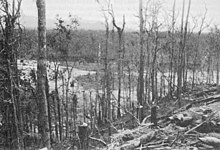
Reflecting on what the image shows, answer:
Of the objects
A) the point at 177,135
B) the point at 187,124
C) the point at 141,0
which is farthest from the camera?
the point at 141,0

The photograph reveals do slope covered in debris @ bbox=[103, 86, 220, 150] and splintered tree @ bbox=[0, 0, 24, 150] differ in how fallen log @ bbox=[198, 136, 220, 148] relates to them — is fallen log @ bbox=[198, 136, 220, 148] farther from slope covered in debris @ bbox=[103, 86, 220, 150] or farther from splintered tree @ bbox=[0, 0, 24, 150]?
splintered tree @ bbox=[0, 0, 24, 150]

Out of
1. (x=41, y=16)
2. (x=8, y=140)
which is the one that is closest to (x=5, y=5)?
(x=41, y=16)

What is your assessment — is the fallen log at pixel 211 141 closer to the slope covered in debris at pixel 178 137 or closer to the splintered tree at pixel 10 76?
the slope covered in debris at pixel 178 137

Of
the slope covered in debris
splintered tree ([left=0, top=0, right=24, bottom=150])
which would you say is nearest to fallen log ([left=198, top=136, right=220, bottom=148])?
the slope covered in debris

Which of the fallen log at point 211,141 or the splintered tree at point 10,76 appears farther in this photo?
the splintered tree at point 10,76

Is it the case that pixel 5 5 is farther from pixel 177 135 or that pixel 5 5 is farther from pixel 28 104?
pixel 28 104

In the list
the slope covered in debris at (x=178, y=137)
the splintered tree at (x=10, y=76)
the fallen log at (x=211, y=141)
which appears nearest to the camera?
the fallen log at (x=211, y=141)

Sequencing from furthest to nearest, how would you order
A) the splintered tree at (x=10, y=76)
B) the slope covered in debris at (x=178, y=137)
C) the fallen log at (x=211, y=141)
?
1. the splintered tree at (x=10, y=76)
2. the slope covered in debris at (x=178, y=137)
3. the fallen log at (x=211, y=141)

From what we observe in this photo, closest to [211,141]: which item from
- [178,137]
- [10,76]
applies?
[178,137]

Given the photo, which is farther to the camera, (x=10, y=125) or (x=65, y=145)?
(x=65, y=145)

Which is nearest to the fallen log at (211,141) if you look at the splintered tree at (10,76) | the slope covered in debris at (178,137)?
the slope covered in debris at (178,137)

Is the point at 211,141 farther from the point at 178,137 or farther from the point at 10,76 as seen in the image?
the point at 10,76
